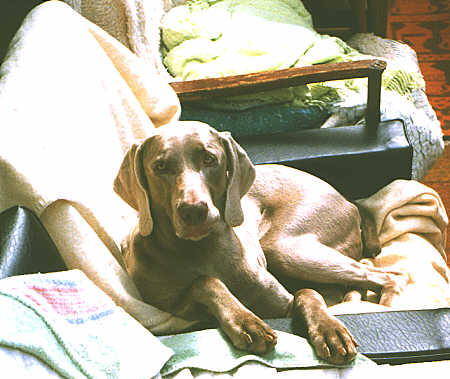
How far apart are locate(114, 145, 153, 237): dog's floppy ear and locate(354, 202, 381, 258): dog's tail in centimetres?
87

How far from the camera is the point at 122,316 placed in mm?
1379

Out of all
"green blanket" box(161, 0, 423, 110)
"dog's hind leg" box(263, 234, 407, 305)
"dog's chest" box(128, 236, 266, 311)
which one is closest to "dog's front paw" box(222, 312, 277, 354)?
"dog's chest" box(128, 236, 266, 311)

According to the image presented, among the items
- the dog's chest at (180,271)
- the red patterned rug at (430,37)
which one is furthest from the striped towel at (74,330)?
the red patterned rug at (430,37)

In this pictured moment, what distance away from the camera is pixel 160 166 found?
61.9 inches

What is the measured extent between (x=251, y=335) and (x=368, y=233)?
2.96 ft

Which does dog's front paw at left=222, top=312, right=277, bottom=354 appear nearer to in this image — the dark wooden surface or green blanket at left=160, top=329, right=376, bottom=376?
green blanket at left=160, top=329, right=376, bottom=376

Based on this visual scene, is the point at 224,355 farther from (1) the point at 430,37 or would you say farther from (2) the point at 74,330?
(1) the point at 430,37

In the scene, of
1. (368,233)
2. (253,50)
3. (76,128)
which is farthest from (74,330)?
(253,50)

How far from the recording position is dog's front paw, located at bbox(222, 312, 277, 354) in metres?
1.40

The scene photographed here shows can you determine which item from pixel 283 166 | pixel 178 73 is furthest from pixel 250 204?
pixel 178 73

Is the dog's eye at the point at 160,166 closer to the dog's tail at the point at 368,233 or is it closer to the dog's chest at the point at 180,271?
the dog's chest at the point at 180,271

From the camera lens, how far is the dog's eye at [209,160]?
5.19 feet

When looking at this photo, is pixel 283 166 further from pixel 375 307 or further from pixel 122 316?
pixel 122 316

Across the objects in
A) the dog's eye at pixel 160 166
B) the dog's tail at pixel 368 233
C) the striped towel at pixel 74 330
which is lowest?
the dog's tail at pixel 368 233
